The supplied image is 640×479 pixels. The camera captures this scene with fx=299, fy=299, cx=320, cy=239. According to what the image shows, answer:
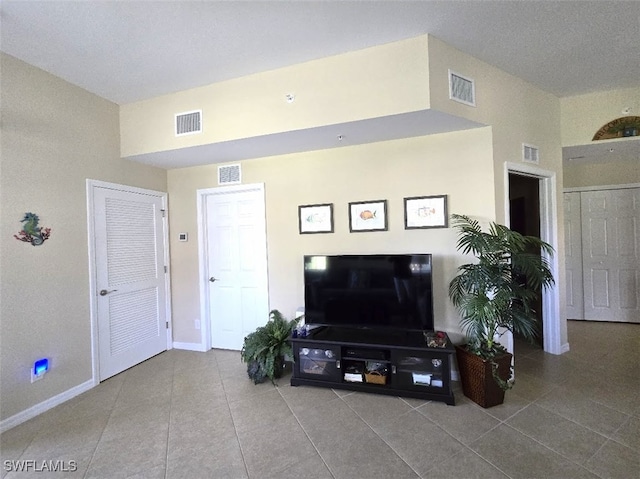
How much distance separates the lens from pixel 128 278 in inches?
130

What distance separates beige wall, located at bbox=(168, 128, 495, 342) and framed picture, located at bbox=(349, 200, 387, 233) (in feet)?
0.19

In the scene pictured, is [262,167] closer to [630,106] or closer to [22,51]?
[22,51]

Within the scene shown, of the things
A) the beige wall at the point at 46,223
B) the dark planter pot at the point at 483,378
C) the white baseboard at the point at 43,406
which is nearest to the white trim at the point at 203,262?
the beige wall at the point at 46,223

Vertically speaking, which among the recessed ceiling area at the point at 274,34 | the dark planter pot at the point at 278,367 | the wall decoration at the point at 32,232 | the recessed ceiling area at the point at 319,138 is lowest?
the dark planter pot at the point at 278,367

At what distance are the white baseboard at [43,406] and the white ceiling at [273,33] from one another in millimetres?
2780

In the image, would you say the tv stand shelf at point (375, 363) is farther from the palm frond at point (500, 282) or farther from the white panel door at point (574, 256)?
the white panel door at point (574, 256)

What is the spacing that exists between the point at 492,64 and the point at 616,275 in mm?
3705

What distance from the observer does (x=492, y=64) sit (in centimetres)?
268

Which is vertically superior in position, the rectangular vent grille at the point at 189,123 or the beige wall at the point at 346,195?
the rectangular vent grille at the point at 189,123

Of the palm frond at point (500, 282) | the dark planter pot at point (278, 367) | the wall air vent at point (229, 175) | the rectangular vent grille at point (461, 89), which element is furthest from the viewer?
the wall air vent at point (229, 175)

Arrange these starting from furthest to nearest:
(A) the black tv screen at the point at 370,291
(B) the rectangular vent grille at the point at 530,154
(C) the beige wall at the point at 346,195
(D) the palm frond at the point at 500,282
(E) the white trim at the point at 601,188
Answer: (E) the white trim at the point at 601,188, (B) the rectangular vent grille at the point at 530,154, (C) the beige wall at the point at 346,195, (A) the black tv screen at the point at 370,291, (D) the palm frond at the point at 500,282

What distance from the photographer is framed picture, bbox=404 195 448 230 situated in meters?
2.76

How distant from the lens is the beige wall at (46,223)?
2.30 meters

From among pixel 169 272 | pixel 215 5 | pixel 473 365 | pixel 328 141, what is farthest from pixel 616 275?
pixel 169 272
